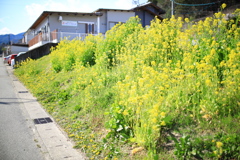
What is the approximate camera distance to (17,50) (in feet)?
151

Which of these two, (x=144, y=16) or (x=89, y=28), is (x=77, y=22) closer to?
(x=89, y=28)

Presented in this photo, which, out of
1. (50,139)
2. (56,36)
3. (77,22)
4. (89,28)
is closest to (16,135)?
(50,139)

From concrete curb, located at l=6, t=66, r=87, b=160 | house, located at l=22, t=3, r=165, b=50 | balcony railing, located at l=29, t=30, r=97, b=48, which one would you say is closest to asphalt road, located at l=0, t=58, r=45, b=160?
concrete curb, located at l=6, t=66, r=87, b=160

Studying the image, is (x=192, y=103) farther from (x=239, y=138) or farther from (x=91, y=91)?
(x=91, y=91)

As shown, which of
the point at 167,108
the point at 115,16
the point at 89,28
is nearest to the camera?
the point at 167,108

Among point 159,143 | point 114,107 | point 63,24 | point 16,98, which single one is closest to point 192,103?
point 159,143

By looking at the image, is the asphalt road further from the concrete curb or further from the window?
the window

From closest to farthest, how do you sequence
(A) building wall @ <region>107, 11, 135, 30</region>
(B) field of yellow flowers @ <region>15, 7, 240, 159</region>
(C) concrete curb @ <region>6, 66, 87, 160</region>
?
(B) field of yellow flowers @ <region>15, 7, 240, 159</region> → (C) concrete curb @ <region>6, 66, 87, 160</region> → (A) building wall @ <region>107, 11, 135, 30</region>

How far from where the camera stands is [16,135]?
5.12 m

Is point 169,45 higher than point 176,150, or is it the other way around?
point 169,45

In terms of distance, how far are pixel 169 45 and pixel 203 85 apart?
2620 millimetres

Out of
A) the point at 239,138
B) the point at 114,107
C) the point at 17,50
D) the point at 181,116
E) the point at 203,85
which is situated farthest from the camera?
the point at 17,50

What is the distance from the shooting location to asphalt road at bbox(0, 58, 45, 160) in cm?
418

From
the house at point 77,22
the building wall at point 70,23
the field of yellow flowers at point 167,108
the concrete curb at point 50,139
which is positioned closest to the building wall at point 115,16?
the house at point 77,22
